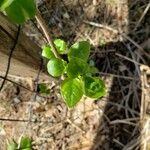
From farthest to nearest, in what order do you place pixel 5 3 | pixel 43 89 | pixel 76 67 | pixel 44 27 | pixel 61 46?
pixel 43 89, pixel 61 46, pixel 76 67, pixel 44 27, pixel 5 3

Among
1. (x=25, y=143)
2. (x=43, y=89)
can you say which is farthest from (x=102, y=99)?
(x=25, y=143)

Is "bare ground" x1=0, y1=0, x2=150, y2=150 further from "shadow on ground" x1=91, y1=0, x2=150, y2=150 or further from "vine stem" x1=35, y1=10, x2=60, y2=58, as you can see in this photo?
"vine stem" x1=35, y1=10, x2=60, y2=58

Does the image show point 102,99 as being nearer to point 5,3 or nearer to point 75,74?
point 75,74

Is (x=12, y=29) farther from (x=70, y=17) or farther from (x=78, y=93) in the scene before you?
(x=70, y=17)

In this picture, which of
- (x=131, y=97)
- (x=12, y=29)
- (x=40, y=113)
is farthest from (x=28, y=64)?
(x=131, y=97)

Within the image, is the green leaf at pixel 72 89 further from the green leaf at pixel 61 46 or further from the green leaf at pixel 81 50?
the green leaf at pixel 61 46

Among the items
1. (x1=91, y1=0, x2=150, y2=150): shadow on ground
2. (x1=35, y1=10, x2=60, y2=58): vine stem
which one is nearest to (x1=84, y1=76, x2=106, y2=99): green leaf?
(x1=35, y1=10, x2=60, y2=58): vine stem

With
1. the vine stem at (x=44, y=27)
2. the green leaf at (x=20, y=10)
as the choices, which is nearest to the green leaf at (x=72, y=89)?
the vine stem at (x=44, y=27)
